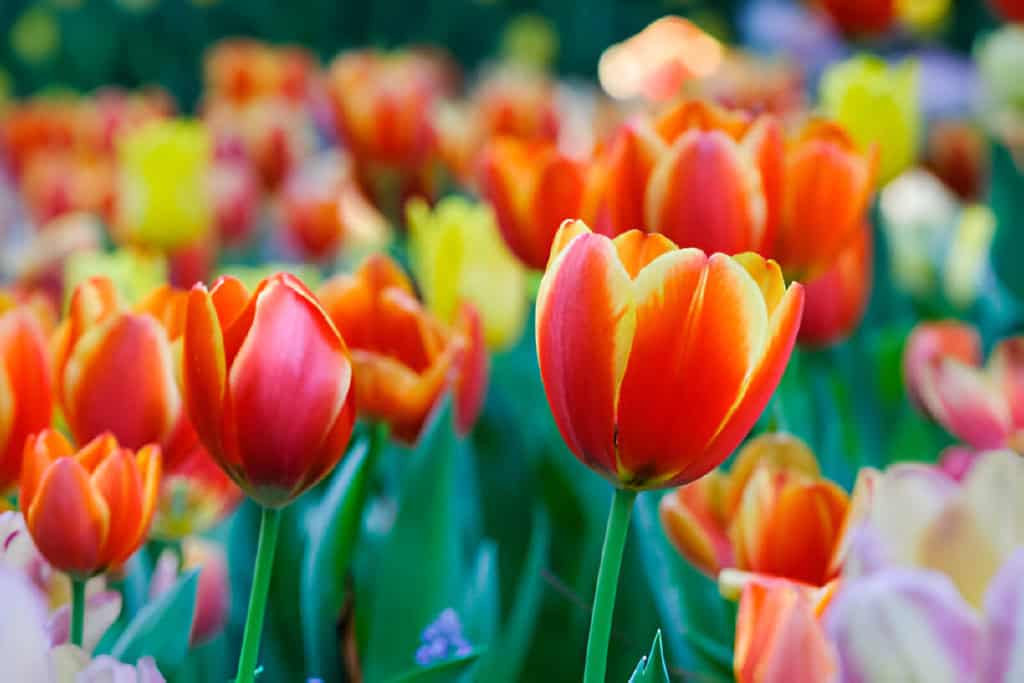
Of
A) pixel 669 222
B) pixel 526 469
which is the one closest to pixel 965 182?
pixel 526 469

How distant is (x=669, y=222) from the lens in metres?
0.55

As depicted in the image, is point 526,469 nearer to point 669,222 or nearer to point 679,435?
point 669,222

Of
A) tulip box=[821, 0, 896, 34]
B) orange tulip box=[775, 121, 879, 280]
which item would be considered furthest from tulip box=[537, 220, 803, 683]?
tulip box=[821, 0, 896, 34]

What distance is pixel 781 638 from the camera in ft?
1.11

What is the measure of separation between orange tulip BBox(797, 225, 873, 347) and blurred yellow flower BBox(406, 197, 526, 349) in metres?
0.18

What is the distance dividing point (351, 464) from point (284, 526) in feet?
0.34

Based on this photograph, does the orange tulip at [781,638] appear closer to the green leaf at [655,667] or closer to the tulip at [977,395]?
the green leaf at [655,667]

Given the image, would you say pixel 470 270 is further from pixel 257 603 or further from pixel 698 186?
pixel 257 603

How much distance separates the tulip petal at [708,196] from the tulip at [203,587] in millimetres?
240

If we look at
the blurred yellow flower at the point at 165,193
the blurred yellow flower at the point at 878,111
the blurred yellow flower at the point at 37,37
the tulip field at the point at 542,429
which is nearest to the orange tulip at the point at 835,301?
the tulip field at the point at 542,429

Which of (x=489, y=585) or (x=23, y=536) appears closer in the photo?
(x=23, y=536)

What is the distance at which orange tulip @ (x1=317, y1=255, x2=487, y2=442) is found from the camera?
0.57m

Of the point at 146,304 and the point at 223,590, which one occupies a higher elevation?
the point at 146,304

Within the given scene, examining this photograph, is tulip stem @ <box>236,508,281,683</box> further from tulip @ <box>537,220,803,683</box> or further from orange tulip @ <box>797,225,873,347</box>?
orange tulip @ <box>797,225,873,347</box>
